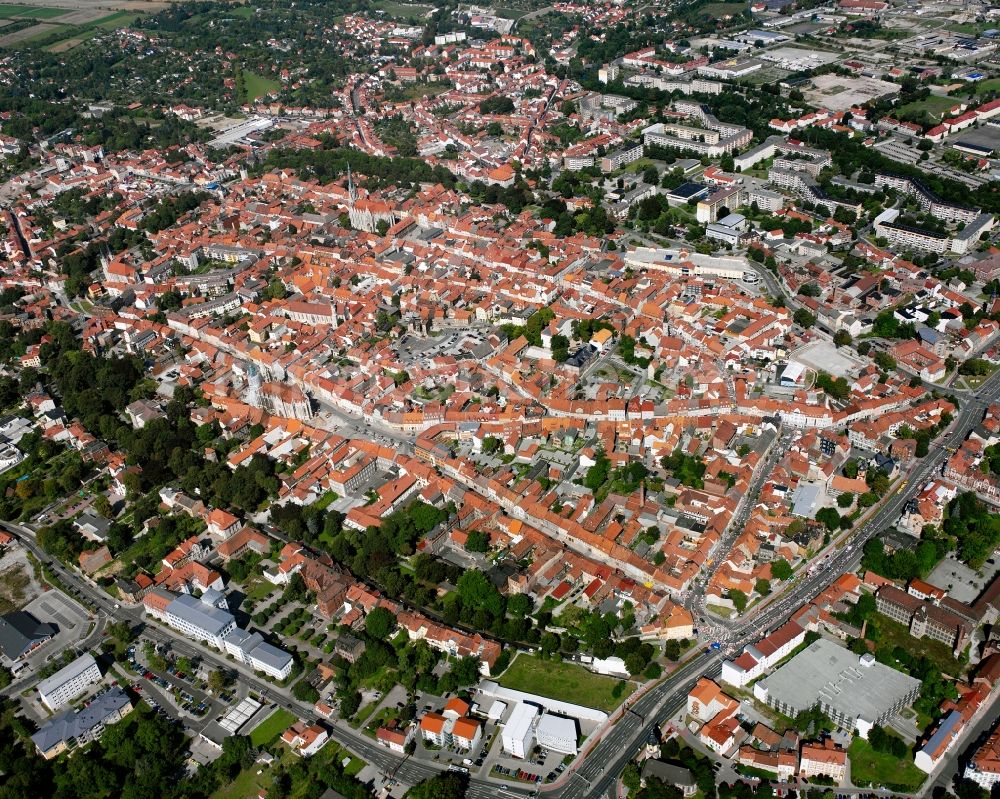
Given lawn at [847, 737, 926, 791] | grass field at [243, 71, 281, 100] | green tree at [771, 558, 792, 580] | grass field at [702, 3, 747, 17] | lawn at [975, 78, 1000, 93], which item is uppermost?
grass field at [702, 3, 747, 17]

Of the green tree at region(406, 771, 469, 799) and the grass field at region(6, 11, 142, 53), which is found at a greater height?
the grass field at region(6, 11, 142, 53)

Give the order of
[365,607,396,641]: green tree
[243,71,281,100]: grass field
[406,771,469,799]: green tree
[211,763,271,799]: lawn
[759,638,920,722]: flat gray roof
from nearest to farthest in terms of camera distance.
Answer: [406,771,469,799]: green tree
[211,763,271,799]: lawn
[759,638,920,722]: flat gray roof
[365,607,396,641]: green tree
[243,71,281,100]: grass field

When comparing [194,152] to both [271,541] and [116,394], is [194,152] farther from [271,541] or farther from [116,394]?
[271,541]

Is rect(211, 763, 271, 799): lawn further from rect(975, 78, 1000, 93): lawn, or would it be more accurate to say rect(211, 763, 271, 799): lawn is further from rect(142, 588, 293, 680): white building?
rect(975, 78, 1000, 93): lawn

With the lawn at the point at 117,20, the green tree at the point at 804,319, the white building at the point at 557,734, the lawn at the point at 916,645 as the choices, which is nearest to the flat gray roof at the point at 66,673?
the white building at the point at 557,734

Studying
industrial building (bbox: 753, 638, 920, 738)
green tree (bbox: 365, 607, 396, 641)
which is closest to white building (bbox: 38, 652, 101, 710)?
green tree (bbox: 365, 607, 396, 641)

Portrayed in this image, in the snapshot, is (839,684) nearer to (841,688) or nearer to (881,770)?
(841,688)

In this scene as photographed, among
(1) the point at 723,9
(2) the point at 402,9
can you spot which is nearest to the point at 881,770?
(1) the point at 723,9
